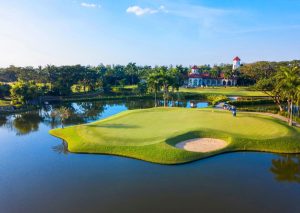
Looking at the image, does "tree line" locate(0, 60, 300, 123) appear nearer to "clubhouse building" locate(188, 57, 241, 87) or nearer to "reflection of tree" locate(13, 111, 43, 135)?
"clubhouse building" locate(188, 57, 241, 87)

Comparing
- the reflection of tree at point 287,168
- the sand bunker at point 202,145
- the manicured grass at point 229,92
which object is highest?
the manicured grass at point 229,92

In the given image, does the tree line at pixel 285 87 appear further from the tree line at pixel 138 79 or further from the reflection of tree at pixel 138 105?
the reflection of tree at pixel 138 105

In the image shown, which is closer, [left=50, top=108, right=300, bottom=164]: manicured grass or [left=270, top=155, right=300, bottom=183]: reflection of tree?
[left=270, top=155, right=300, bottom=183]: reflection of tree

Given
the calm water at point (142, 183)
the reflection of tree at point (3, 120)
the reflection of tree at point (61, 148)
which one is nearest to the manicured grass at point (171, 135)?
the reflection of tree at point (61, 148)

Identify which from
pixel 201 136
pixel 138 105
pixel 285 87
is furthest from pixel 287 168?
pixel 138 105

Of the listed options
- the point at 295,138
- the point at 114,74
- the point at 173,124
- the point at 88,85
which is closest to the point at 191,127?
the point at 173,124

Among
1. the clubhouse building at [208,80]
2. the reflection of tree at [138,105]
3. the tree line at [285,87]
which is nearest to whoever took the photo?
the tree line at [285,87]

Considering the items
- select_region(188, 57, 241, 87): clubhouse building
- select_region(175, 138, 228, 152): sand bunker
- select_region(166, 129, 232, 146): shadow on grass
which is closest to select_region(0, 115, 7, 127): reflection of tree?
select_region(166, 129, 232, 146): shadow on grass

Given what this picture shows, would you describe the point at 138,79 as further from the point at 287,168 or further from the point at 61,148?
the point at 287,168

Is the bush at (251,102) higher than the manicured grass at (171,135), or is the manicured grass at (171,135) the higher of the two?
the bush at (251,102)
